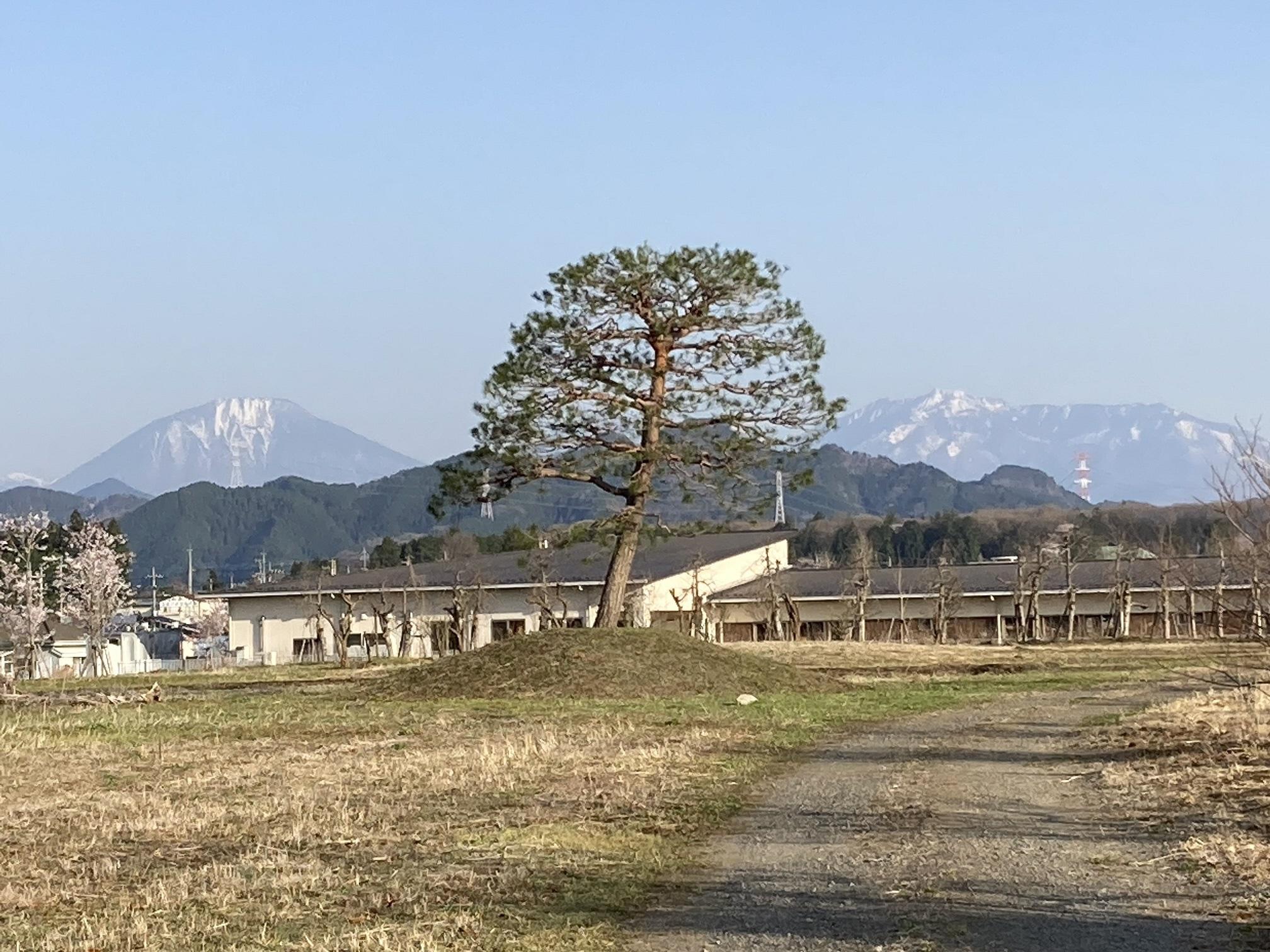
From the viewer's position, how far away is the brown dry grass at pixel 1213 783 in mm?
8461

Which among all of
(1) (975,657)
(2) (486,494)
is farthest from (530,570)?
(2) (486,494)

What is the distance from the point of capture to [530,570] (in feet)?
201

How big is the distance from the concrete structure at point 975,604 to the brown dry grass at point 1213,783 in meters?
42.1

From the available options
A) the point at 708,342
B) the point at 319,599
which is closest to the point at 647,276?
the point at 708,342

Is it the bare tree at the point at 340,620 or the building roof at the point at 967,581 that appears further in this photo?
the building roof at the point at 967,581

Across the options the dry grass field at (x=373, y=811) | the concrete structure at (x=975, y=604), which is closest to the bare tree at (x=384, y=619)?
the concrete structure at (x=975, y=604)

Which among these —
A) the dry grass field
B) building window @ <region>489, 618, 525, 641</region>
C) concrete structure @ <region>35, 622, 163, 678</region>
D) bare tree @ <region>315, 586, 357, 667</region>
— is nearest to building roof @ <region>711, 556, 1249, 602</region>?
building window @ <region>489, 618, 525, 641</region>

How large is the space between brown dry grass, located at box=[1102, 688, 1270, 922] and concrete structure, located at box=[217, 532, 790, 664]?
41.1 meters

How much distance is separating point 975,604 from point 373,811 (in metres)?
56.5

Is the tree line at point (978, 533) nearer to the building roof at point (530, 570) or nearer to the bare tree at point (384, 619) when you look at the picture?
the building roof at point (530, 570)

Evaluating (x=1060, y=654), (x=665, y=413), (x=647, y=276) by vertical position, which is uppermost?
(x=647, y=276)

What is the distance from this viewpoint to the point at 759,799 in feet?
40.4

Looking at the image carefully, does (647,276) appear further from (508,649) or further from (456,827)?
(456,827)

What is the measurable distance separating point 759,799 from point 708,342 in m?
20.9
